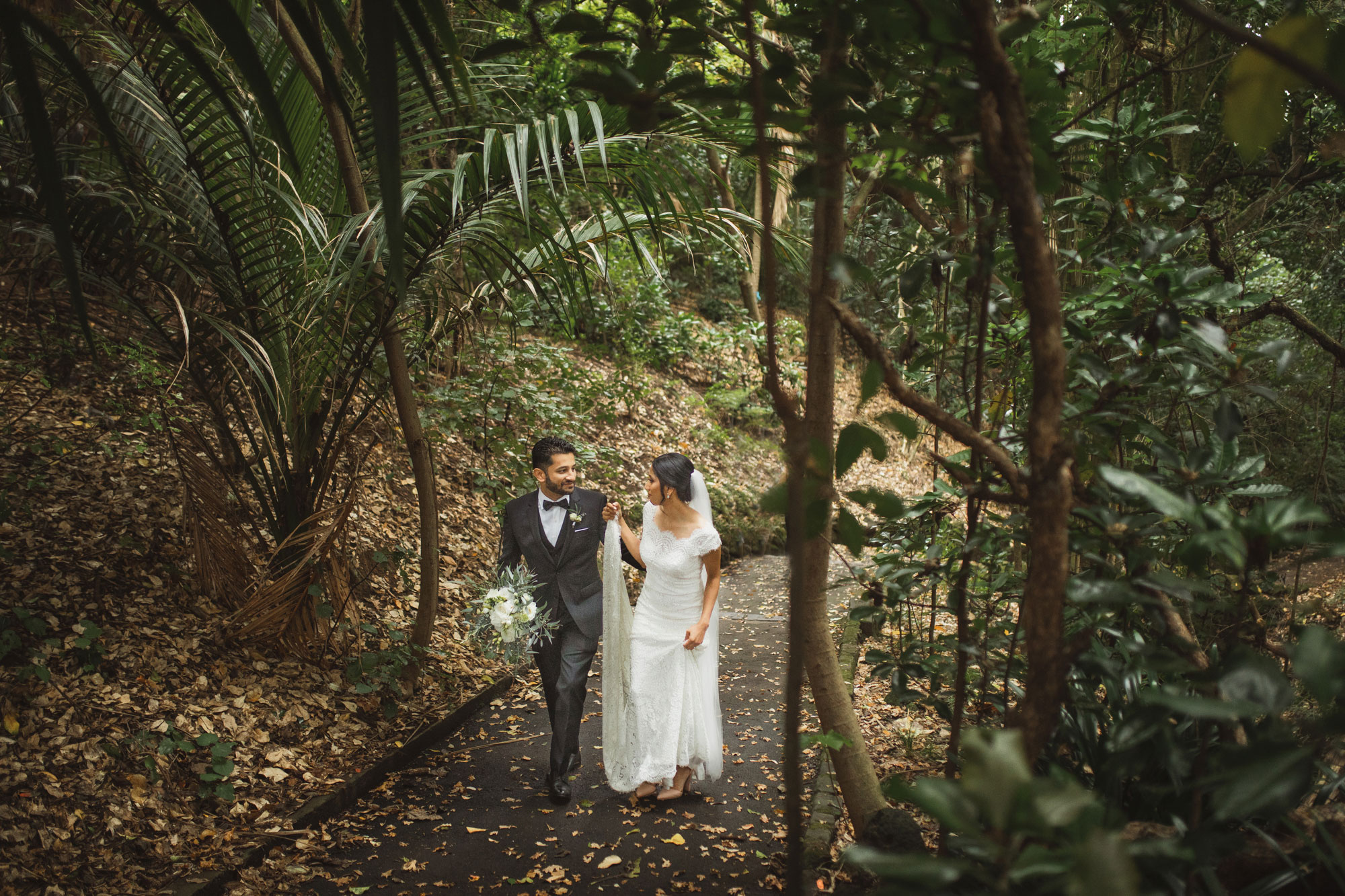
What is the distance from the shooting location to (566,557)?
4.86 metres

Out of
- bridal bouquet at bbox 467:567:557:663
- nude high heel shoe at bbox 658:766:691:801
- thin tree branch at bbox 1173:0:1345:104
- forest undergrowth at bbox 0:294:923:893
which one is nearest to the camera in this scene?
thin tree branch at bbox 1173:0:1345:104

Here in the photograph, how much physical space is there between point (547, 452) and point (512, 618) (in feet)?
3.33

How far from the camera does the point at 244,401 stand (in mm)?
6297

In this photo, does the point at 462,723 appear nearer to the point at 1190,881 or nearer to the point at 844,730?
the point at 844,730

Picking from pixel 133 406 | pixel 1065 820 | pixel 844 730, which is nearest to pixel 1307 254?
pixel 844 730

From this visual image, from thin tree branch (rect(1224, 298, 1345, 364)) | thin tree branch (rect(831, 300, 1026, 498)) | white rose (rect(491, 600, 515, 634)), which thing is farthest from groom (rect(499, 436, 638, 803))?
thin tree branch (rect(1224, 298, 1345, 364))

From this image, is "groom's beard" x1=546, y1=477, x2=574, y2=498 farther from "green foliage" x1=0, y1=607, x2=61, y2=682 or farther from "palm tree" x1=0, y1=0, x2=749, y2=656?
"green foliage" x1=0, y1=607, x2=61, y2=682

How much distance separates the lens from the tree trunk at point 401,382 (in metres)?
4.31

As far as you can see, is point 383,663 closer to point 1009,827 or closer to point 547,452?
point 547,452

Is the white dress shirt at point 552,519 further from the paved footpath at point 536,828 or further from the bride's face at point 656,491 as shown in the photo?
the paved footpath at point 536,828

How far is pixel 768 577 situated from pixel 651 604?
608 centimetres

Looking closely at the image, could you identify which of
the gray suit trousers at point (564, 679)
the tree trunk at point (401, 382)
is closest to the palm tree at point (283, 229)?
the tree trunk at point (401, 382)

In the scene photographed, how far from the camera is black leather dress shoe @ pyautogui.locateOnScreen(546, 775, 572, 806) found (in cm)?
448

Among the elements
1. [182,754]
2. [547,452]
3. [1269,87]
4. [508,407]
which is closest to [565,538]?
[547,452]
